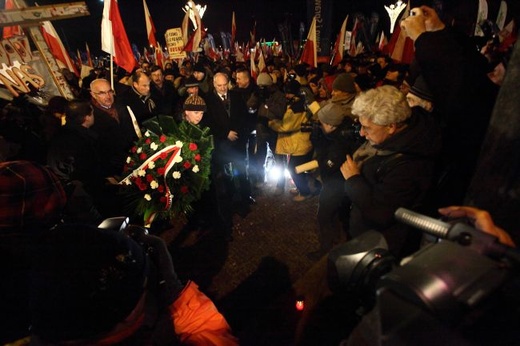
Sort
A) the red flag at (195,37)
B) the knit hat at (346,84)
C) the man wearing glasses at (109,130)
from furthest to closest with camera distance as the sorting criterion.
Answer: the red flag at (195,37) < the man wearing glasses at (109,130) < the knit hat at (346,84)

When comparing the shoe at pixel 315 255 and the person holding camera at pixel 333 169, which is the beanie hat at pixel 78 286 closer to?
the person holding camera at pixel 333 169

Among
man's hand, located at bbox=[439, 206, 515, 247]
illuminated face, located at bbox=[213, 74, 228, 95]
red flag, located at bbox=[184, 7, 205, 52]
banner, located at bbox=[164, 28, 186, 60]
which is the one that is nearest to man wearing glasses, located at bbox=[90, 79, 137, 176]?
illuminated face, located at bbox=[213, 74, 228, 95]

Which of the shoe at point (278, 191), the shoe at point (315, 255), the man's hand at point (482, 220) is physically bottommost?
the shoe at point (278, 191)

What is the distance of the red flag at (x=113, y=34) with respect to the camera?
527cm

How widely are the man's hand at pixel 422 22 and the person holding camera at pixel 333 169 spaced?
1.13 metres

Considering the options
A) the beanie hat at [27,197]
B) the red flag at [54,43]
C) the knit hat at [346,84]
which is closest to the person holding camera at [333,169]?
the knit hat at [346,84]

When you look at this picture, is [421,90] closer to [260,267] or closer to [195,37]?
[260,267]

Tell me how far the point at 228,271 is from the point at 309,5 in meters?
18.1

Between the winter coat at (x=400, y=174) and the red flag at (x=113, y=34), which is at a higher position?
the red flag at (x=113, y=34)

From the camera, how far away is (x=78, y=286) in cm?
103

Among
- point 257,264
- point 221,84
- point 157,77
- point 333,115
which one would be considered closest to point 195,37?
point 157,77

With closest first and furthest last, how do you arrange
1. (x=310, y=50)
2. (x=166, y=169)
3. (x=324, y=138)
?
(x=166, y=169) < (x=324, y=138) < (x=310, y=50)

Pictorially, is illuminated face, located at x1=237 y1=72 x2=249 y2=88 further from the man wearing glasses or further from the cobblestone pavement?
the cobblestone pavement

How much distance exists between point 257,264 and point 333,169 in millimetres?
1824
